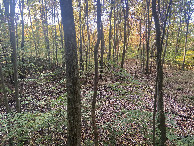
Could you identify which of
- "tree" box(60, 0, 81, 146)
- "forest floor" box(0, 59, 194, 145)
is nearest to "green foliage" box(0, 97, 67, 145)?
"forest floor" box(0, 59, 194, 145)

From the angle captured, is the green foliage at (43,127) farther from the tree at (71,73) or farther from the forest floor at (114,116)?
the tree at (71,73)

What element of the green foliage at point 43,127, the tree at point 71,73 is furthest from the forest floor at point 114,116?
the tree at point 71,73

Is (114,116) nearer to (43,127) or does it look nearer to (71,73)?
(43,127)

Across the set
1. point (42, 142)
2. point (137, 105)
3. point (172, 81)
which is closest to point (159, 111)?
point (137, 105)

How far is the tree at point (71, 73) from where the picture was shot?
370 cm

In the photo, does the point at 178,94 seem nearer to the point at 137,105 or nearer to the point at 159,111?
the point at 137,105

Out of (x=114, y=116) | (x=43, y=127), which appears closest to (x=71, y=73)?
(x=43, y=127)

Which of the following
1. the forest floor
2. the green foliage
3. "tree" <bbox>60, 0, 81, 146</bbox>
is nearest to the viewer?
"tree" <bbox>60, 0, 81, 146</bbox>

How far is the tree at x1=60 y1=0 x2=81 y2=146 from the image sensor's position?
370 cm

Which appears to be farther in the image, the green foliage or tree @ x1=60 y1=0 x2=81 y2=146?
the green foliage

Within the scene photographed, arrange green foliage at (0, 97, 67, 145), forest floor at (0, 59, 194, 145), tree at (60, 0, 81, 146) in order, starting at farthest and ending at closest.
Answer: forest floor at (0, 59, 194, 145) → green foliage at (0, 97, 67, 145) → tree at (60, 0, 81, 146)

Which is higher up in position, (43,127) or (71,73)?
(71,73)

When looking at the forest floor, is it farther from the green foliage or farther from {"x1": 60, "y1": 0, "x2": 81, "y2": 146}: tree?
{"x1": 60, "y1": 0, "x2": 81, "y2": 146}: tree

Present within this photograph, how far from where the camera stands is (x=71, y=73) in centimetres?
374
